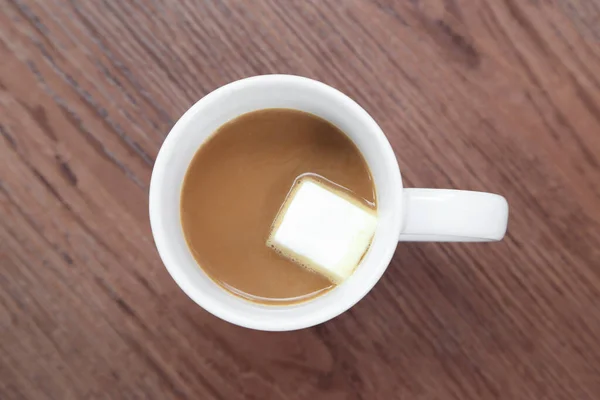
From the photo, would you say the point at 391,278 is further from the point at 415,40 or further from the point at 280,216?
the point at 415,40

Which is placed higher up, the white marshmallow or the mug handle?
the mug handle

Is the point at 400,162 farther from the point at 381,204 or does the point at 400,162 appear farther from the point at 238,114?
the point at 238,114

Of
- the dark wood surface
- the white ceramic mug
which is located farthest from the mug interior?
the dark wood surface

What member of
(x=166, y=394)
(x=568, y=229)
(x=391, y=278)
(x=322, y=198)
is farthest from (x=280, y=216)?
(x=568, y=229)

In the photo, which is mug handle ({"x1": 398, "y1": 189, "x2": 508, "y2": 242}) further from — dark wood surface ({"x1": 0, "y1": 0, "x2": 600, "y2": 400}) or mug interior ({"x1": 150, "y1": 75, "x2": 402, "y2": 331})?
dark wood surface ({"x1": 0, "y1": 0, "x2": 600, "y2": 400})

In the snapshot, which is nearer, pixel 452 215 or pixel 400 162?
pixel 452 215

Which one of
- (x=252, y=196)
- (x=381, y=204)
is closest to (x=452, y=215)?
(x=381, y=204)

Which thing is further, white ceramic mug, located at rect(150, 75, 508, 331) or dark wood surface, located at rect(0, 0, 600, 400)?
dark wood surface, located at rect(0, 0, 600, 400)
